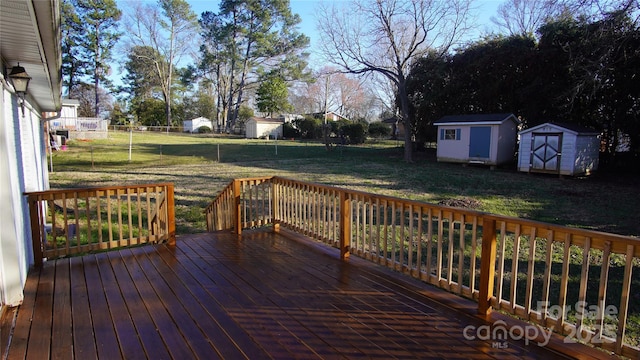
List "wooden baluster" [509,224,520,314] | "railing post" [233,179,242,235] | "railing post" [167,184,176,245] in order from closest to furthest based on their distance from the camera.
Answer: "wooden baluster" [509,224,520,314]
"railing post" [167,184,176,245]
"railing post" [233,179,242,235]

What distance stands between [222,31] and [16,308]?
36.8 metres

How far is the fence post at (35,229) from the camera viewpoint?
375 cm

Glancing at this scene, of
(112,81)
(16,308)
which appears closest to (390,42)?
(16,308)

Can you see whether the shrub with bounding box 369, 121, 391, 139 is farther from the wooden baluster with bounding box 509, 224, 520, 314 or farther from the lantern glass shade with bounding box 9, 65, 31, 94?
the wooden baluster with bounding box 509, 224, 520, 314

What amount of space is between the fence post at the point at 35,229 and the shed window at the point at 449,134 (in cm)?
1583

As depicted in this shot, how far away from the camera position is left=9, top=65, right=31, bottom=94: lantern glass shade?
131 inches

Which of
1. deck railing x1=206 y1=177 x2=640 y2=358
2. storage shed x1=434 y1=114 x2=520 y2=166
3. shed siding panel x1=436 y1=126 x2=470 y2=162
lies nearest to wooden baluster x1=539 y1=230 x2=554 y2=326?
deck railing x1=206 y1=177 x2=640 y2=358

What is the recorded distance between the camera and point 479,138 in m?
15.7

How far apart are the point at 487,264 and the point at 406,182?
8.49 m

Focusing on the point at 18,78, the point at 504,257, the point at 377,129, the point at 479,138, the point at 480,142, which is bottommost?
the point at 504,257

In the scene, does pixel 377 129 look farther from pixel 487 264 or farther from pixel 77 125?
pixel 487 264

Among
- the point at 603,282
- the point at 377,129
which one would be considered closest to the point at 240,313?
the point at 603,282

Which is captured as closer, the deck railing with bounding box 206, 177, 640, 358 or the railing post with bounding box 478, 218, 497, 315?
the deck railing with bounding box 206, 177, 640, 358

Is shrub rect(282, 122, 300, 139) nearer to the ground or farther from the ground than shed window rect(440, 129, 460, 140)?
farther from the ground
